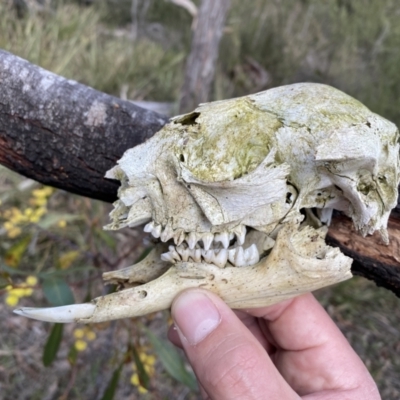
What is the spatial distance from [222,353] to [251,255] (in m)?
0.20

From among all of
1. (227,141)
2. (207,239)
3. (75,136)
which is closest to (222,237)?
(207,239)

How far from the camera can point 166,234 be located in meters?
0.69

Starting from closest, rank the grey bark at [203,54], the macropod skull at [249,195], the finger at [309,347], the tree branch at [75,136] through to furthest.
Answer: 1. the macropod skull at [249,195]
2. the tree branch at [75,136]
3. the finger at [309,347]
4. the grey bark at [203,54]

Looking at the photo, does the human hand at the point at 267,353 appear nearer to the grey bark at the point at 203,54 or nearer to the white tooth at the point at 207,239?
the white tooth at the point at 207,239

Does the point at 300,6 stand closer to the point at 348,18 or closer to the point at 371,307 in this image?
the point at 348,18

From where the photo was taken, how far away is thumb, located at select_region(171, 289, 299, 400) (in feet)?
2.40

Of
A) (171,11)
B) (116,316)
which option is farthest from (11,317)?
(171,11)

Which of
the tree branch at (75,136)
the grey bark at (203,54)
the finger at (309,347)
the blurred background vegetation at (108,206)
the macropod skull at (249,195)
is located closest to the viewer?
the macropod skull at (249,195)

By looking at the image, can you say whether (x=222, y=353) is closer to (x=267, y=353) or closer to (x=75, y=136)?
(x=267, y=353)

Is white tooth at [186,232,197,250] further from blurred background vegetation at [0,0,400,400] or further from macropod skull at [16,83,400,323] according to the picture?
blurred background vegetation at [0,0,400,400]

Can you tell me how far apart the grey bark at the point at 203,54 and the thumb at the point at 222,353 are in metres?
2.41

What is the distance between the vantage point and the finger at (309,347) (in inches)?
41.1

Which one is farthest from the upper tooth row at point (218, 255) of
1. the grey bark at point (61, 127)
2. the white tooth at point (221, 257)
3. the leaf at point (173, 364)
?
the leaf at point (173, 364)

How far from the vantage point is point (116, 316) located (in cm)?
70
